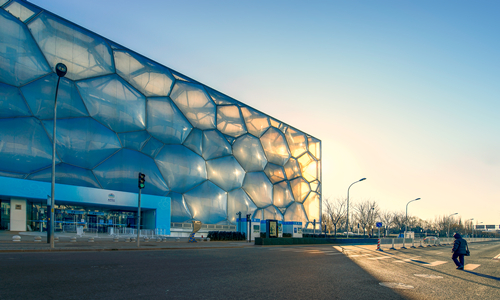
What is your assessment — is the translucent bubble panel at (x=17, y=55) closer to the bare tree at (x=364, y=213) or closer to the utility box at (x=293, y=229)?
the utility box at (x=293, y=229)

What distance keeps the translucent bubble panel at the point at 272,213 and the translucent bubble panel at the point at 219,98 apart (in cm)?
1703

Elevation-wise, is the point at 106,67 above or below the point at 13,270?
above

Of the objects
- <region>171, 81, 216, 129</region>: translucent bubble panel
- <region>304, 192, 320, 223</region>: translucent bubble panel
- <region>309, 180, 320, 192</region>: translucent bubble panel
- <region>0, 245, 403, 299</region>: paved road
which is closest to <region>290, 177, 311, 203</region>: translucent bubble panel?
<region>304, 192, 320, 223</region>: translucent bubble panel

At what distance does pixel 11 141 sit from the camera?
29781 mm

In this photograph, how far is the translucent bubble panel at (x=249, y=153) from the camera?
170 ft

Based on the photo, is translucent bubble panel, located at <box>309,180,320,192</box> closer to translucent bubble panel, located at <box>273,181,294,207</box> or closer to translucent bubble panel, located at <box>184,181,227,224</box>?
translucent bubble panel, located at <box>273,181,294,207</box>

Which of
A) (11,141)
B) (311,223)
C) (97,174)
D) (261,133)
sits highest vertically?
(261,133)

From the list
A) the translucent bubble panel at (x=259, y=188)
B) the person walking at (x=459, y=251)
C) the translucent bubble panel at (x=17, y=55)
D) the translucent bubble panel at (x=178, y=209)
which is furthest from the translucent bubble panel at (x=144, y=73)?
the person walking at (x=459, y=251)

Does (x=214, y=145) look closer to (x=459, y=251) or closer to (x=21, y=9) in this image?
(x=21, y=9)

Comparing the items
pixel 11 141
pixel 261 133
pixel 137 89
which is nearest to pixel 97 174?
pixel 11 141

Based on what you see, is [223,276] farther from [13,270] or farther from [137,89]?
[137,89]

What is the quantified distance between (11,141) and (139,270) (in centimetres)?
2693

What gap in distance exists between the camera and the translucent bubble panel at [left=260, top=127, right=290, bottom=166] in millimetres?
57844

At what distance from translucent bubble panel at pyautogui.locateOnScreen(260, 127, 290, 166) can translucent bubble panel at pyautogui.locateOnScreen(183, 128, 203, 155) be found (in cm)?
1361
